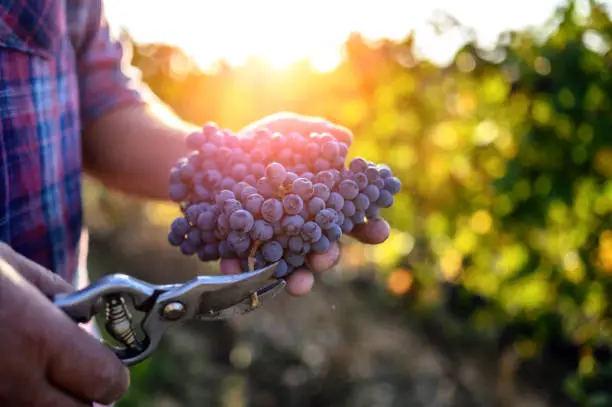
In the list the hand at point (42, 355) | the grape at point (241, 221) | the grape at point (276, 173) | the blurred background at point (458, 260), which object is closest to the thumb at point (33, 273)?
the hand at point (42, 355)

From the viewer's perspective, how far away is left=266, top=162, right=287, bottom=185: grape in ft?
3.69

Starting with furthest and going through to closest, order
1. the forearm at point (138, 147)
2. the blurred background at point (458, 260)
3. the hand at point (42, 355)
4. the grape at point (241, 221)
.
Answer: the blurred background at point (458, 260)
the forearm at point (138, 147)
the grape at point (241, 221)
the hand at point (42, 355)

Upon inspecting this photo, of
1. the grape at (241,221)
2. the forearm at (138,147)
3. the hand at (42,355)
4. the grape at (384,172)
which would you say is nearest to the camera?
the hand at (42,355)

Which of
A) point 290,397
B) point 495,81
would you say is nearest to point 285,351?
point 290,397

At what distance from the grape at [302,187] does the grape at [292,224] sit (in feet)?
0.14

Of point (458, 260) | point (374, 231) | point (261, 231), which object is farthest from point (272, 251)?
point (458, 260)

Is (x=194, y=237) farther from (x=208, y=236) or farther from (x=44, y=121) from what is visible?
(x=44, y=121)

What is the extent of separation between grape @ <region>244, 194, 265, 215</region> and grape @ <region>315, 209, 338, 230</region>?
0.33 feet

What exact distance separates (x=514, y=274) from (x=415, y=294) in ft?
3.65

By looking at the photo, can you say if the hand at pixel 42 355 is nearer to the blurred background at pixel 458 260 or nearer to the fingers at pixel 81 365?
the fingers at pixel 81 365

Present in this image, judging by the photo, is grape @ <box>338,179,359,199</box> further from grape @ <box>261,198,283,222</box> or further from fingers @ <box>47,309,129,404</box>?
fingers @ <box>47,309,129,404</box>

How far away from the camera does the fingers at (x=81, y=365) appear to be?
80 centimetres

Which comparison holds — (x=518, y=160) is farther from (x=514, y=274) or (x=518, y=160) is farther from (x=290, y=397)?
(x=290, y=397)

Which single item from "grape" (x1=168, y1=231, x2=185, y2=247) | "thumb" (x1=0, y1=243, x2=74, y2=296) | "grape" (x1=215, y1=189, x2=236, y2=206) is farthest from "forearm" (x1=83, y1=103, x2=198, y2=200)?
"thumb" (x1=0, y1=243, x2=74, y2=296)
